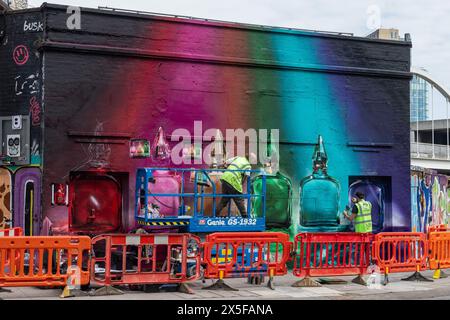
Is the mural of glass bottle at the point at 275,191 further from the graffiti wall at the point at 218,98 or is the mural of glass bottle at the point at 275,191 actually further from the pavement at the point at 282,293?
the pavement at the point at 282,293

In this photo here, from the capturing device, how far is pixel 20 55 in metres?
14.3

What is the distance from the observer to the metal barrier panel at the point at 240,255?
12.3 m

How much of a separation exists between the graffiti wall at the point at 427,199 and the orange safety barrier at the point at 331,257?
5.48 meters

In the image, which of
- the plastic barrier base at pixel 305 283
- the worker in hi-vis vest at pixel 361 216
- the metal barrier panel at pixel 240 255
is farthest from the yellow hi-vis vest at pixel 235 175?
the worker in hi-vis vest at pixel 361 216

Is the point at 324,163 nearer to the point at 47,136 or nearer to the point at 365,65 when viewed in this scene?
the point at 365,65

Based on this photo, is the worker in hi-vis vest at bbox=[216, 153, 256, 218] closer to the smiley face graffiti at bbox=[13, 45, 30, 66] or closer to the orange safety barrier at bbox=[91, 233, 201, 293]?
the orange safety barrier at bbox=[91, 233, 201, 293]

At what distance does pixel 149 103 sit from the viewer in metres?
14.9

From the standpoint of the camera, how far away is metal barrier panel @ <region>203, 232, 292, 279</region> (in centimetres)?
1231

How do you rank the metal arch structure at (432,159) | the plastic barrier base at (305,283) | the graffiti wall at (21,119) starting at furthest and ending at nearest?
1. the metal arch structure at (432,159)
2. the graffiti wall at (21,119)
3. the plastic barrier base at (305,283)

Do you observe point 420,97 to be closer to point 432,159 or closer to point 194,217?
point 432,159

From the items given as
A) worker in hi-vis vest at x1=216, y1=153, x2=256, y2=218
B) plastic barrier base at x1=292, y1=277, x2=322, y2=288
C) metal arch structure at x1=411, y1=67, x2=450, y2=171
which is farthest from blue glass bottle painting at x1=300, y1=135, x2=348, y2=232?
metal arch structure at x1=411, y1=67, x2=450, y2=171

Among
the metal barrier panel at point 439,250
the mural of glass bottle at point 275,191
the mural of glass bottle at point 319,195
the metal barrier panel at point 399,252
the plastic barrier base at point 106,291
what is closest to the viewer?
the plastic barrier base at point 106,291

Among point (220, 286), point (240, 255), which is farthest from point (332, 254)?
point (220, 286)

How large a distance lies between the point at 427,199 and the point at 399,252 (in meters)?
7.09
